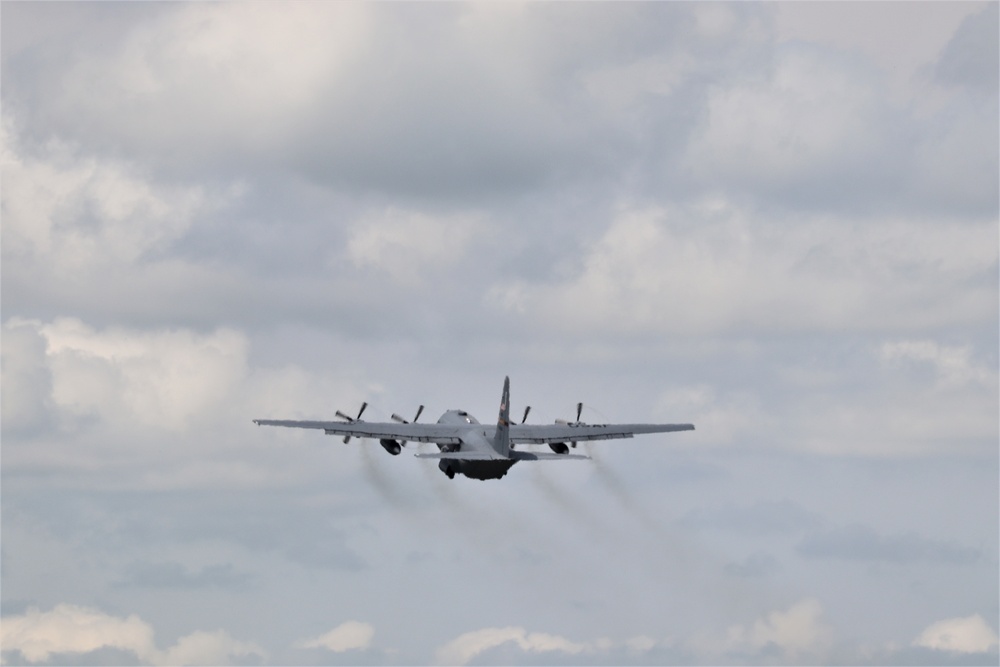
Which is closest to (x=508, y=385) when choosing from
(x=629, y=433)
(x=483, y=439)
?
(x=483, y=439)

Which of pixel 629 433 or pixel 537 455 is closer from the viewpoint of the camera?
pixel 537 455

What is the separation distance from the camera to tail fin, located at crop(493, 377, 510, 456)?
455 feet

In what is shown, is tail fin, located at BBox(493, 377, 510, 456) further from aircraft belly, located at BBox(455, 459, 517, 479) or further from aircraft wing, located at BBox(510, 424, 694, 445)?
aircraft wing, located at BBox(510, 424, 694, 445)

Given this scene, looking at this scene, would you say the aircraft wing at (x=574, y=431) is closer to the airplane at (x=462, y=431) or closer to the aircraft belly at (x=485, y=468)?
the airplane at (x=462, y=431)

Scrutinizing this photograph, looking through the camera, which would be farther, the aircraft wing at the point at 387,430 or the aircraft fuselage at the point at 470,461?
the aircraft wing at the point at 387,430

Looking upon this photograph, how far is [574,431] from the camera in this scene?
153 metres

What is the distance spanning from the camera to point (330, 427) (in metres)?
151

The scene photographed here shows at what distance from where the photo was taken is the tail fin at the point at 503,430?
13862 cm

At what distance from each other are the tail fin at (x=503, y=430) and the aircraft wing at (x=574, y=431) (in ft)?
33.3

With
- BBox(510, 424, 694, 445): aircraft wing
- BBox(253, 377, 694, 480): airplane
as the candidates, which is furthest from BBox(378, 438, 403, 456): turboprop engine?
BBox(510, 424, 694, 445): aircraft wing

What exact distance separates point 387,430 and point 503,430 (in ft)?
56.3

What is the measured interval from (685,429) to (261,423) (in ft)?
133

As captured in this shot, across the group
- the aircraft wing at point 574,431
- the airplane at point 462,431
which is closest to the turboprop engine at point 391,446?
the airplane at point 462,431

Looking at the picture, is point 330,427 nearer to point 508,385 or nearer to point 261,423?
point 261,423
